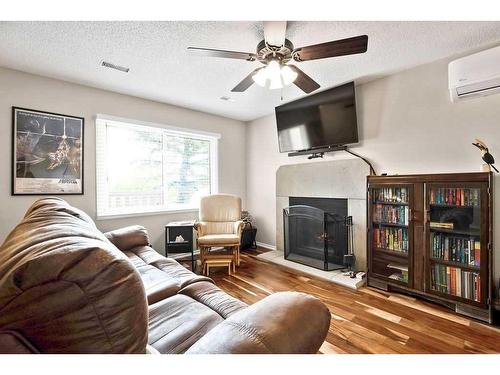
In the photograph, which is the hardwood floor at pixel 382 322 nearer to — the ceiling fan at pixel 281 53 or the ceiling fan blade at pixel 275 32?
the ceiling fan at pixel 281 53

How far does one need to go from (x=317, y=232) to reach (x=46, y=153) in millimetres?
3380

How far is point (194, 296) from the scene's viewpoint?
139 cm

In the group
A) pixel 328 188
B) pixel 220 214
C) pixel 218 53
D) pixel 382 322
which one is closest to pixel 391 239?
pixel 382 322

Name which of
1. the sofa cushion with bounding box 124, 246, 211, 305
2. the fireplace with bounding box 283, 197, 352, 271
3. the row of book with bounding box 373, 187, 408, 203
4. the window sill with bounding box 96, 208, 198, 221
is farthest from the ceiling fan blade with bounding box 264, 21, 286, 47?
the window sill with bounding box 96, 208, 198, 221

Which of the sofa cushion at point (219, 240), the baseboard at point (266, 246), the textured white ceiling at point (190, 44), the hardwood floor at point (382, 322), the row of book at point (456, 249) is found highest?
the textured white ceiling at point (190, 44)

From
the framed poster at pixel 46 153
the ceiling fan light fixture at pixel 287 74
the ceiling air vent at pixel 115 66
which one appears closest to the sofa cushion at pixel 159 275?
the framed poster at pixel 46 153

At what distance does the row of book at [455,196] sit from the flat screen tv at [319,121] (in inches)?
38.9

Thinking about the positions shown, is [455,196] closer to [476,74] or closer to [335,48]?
[476,74]

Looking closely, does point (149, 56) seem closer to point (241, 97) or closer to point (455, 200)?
point (241, 97)

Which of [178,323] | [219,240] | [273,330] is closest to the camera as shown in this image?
[273,330]

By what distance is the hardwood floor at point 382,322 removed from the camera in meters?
1.56

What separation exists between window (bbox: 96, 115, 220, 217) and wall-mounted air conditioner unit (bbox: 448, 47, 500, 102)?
3060 mm

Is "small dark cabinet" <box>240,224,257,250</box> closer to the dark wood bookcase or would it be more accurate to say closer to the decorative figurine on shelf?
the dark wood bookcase

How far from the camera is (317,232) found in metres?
3.11
